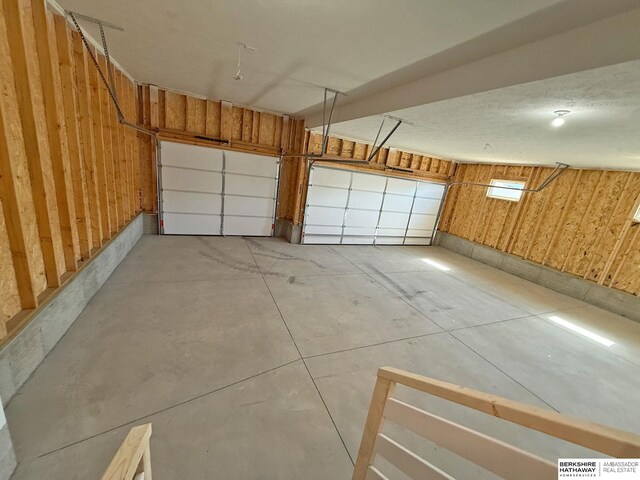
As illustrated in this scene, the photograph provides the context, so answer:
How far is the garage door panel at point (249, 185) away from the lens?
6.94 meters

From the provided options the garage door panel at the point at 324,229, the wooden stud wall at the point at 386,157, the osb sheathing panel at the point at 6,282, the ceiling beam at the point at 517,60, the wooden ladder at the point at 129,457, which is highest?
the ceiling beam at the point at 517,60

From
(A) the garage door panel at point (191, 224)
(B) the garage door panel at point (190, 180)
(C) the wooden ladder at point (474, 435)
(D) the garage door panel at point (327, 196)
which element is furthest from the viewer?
(D) the garage door panel at point (327, 196)

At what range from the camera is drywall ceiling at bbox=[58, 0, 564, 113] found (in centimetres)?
193

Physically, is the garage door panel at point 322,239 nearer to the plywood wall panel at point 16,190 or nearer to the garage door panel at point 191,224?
the garage door panel at point 191,224

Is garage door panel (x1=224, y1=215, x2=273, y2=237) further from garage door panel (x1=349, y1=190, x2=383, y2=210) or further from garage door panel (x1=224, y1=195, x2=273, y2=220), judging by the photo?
garage door panel (x1=349, y1=190, x2=383, y2=210)

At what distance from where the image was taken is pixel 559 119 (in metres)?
2.92

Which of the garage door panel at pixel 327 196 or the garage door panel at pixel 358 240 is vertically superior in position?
the garage door panel at pixel 327 196

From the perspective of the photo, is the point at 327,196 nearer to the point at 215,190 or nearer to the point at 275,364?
the point at 215,190

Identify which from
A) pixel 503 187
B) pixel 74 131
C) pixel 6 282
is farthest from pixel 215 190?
pixel 503 187

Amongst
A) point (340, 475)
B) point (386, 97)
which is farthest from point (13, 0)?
point (340, 475)

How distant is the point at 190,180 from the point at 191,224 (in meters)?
1.20

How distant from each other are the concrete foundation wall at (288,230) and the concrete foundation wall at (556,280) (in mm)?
6161

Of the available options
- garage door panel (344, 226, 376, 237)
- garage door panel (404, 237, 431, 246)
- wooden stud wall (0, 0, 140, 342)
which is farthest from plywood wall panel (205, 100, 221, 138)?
garage door panel (404, 237, 431, 246)

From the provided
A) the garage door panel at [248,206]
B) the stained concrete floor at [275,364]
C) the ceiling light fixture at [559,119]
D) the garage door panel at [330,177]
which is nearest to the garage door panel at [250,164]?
the garage door panel at [248,206]
